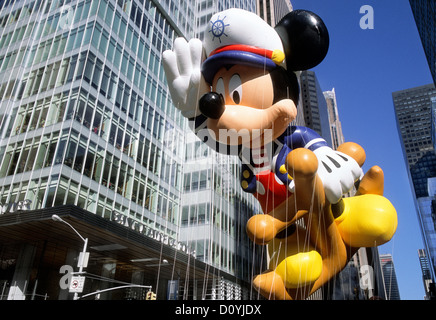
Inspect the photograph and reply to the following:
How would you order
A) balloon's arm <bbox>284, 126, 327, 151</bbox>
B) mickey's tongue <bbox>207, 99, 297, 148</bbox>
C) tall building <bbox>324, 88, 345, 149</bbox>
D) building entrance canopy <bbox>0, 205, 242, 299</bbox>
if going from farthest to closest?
tall building <bbox>324, 88, 345, 149</bbox> < building entrance canopy <bbox>0, 205, 242, 299</bbox> < balloon's arm <bbox>284, 126, 327, 151</bbox> < mickey's tongue <bbox>207, 99, 297, 148</bbox>

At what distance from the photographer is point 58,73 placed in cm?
1945

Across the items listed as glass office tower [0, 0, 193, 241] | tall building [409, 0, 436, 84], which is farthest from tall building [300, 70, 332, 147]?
glass office tower [0, 0, 193, 241]

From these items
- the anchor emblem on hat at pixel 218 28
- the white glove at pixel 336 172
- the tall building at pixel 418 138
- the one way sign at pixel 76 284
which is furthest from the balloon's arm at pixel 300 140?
the tall building at pixel 418 138

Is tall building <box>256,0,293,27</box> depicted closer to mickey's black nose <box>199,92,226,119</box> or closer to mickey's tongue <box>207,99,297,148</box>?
mickey's tongue <box>207,99,297,148</box>

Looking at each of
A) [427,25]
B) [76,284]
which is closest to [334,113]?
[427,25]

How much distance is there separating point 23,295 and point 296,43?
16.2 meters

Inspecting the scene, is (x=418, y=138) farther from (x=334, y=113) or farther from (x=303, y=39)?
(x=303, y=39)

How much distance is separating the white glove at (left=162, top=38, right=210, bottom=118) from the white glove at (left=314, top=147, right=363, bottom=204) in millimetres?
2304

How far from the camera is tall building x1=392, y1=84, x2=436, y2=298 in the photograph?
11131 cm

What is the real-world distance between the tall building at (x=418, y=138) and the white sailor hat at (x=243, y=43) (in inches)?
4296

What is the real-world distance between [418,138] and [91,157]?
13727cm

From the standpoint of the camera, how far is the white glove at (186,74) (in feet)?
19.2

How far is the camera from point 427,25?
5697 cm
